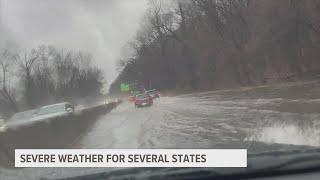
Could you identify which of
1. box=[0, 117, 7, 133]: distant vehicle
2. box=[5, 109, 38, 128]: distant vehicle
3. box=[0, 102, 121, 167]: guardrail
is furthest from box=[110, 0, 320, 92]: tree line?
box=[0, 117, 7, 133]: distant vehicle

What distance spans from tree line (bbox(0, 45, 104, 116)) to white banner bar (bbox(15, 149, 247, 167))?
0.94 metres

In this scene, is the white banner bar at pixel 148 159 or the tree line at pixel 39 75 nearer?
the white banner bar at pixel 148 159

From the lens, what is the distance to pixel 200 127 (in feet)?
34.6

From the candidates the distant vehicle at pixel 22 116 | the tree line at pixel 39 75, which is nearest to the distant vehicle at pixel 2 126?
the distant vehicle at pixel 22 116

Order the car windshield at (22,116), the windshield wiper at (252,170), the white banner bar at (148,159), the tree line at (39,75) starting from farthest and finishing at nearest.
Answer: the car windshield at (22,116) → the tree line at (39,75) → the white banner bar at (148,159) → the windshield wiper at (252,170)

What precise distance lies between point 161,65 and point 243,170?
325 cm

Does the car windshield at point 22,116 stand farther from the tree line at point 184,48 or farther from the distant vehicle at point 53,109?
the tree line at point 184,48

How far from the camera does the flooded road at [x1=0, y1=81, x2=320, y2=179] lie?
4488mm

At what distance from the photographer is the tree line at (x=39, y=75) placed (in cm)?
514

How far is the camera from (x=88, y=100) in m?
6.11

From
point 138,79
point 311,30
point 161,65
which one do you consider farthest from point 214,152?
point 311,30

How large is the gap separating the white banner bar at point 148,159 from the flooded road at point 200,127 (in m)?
0.12

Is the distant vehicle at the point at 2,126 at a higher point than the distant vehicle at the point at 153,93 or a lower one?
lower

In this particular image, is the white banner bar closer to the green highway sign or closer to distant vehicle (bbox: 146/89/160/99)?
the green highway sign
